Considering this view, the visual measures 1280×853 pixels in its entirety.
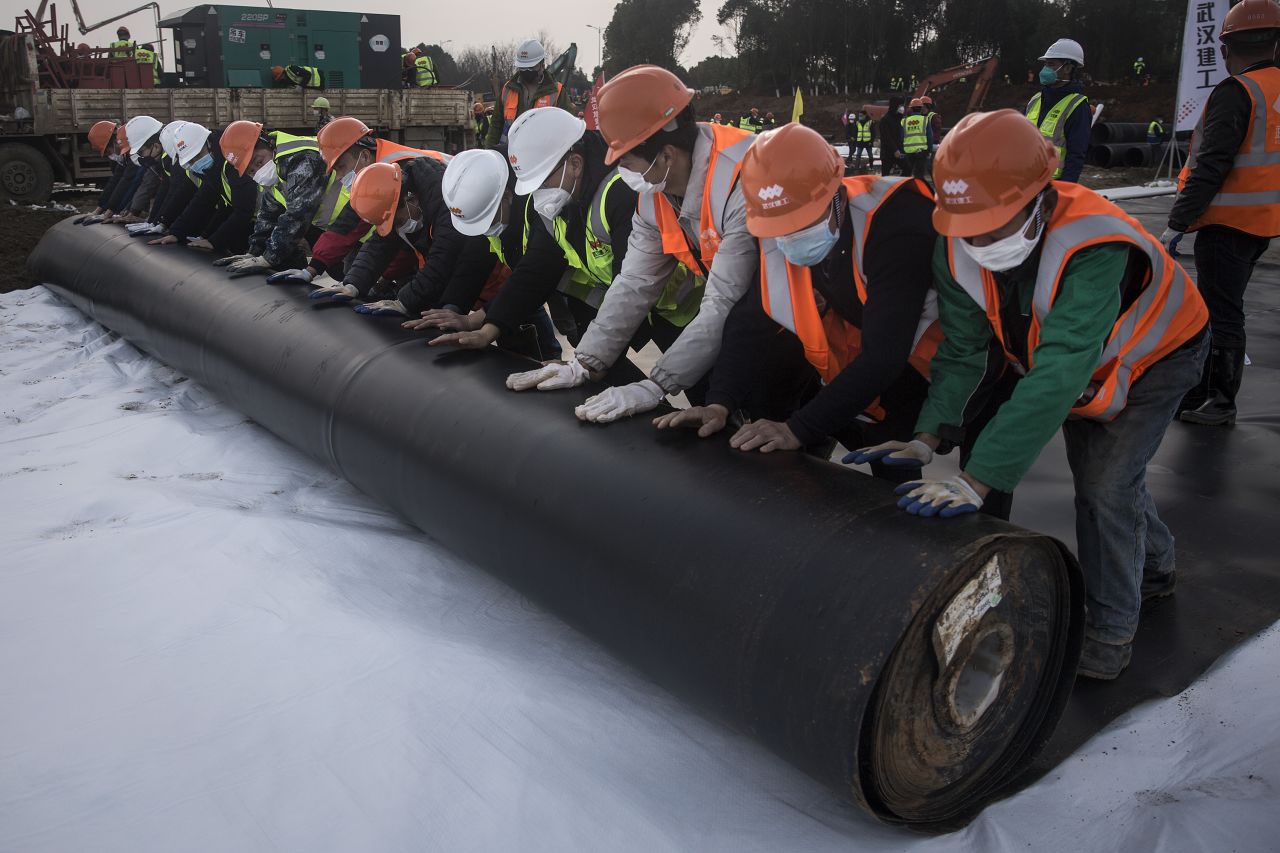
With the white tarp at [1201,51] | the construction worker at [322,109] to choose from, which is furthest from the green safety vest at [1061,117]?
the construction worker at [322,109]

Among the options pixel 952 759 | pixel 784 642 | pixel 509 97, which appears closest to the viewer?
pixel 784 642

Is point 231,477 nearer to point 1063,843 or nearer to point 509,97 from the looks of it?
point 1063,843

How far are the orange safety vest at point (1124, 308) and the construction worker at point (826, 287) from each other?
0.14 metres

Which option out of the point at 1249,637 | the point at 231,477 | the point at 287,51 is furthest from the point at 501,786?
the point at 287,51

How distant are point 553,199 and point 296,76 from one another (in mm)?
14228

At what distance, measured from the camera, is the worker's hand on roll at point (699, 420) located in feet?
7.30

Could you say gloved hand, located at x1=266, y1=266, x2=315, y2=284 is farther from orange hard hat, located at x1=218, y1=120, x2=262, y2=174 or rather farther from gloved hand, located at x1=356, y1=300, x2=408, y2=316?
orange hard hat, located at x1=218, y1=120, x2=262, y2=174

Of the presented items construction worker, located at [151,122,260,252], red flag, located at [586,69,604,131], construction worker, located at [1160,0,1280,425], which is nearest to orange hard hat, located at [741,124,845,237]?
red flag, located at [586,69,604,131]

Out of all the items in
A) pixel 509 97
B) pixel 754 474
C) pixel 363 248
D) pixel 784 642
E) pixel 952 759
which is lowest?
pixel 952 759

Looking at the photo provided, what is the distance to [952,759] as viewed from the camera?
1.82 meters

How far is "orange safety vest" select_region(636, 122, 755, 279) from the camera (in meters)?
2.52

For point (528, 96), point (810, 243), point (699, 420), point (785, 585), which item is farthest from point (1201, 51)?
point (785, 585)

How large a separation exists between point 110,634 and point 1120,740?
7.81ft

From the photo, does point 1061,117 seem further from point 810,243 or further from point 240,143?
point 240,143
